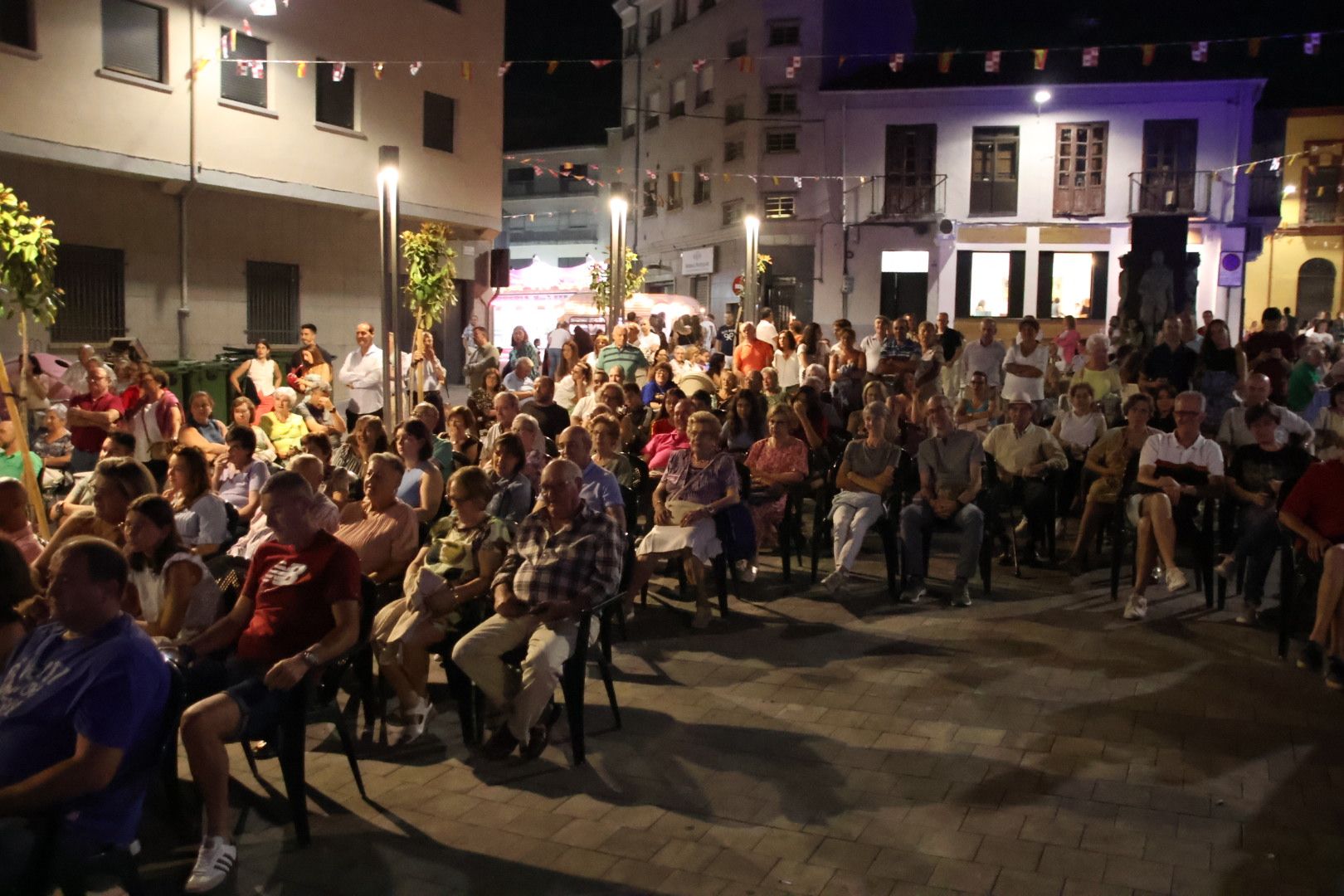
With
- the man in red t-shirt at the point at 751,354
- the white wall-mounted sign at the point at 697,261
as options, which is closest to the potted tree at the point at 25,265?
the man in red t-shirt at the point at 751,354

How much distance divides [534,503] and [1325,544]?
4146 millimetres

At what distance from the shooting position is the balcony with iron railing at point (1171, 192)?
99.5ft

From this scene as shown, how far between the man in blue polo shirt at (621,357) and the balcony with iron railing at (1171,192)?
21.9 meters

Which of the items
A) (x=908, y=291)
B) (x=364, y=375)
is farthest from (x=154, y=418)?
(x=908, y=291)

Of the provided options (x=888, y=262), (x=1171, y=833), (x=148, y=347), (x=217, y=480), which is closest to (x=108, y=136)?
(x=148, y=347)

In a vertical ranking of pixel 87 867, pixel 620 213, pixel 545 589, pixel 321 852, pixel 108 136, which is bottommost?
pixel 321 852

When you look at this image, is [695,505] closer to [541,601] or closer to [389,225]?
[541,601]

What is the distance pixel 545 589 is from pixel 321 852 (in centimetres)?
146

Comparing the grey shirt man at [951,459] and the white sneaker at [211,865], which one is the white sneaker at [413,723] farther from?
the grey shirt man at [951,459]

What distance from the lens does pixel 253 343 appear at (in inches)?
717

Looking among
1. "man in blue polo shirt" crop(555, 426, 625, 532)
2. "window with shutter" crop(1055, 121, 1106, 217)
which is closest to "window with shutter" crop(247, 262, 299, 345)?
"man in blue polo shirt" crop(555, 426, 625, 532)

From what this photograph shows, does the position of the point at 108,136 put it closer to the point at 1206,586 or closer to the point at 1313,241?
the point at 1206,586

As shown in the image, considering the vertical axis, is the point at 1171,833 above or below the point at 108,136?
below

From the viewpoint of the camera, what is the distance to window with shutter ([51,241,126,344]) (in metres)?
15.4
